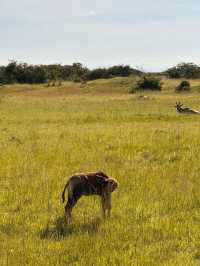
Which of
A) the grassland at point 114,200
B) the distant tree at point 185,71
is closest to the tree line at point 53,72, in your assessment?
the distant tree at point 185,71

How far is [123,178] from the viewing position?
12.2 m

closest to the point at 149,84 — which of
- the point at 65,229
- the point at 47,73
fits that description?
the point at 47,73

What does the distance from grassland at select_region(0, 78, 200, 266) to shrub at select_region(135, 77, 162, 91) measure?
40.1 m

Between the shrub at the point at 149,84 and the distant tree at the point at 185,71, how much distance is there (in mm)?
20600

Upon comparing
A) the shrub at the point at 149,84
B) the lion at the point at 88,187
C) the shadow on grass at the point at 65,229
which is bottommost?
the shadow on grass at the point at 65,229

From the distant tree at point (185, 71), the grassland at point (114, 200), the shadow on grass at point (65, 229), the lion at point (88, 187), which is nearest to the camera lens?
the grassland at point (114, 200)

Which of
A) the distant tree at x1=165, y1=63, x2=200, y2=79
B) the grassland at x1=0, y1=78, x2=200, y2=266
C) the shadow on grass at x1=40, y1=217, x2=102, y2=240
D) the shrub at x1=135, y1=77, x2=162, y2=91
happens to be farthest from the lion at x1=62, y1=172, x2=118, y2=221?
the distant tree at x1=165, y1=63, x2=200, y2=79

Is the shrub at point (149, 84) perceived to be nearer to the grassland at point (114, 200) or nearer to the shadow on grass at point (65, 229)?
the grassland at point (114, 200)

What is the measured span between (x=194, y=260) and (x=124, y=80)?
6227 centimetres

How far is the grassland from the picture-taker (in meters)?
7.78

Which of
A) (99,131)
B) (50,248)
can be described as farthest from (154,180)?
(99,131)

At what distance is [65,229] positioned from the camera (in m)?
8.80

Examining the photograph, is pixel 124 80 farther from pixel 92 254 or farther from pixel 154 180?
pixel 92 254

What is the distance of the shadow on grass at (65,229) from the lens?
856cm
